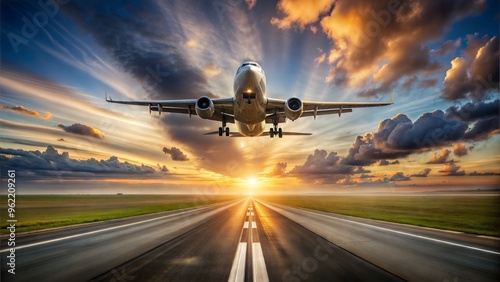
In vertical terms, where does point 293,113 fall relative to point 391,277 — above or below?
above

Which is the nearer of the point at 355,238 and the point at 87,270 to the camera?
the point at 87,270

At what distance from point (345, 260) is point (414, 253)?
3210 mm

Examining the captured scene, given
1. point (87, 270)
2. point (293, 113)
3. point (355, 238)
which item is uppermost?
point (293, 113)

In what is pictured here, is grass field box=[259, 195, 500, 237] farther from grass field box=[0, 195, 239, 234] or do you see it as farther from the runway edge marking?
grass field box=[0, 195, 239, 234]

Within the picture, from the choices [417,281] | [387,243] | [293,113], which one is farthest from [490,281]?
[293,113]

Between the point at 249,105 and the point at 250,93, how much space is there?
1.20 metres

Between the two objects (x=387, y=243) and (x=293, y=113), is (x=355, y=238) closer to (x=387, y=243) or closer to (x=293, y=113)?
(x=387, y=243)

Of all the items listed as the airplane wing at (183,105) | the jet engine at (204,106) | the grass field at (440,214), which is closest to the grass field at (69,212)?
the airplane wing at (183,105)

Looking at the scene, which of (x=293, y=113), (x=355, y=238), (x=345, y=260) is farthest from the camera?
(x=293, y=113)

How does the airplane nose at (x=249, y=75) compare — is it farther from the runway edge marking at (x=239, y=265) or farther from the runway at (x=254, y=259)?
the runway edge marking at (x=239, y=265)

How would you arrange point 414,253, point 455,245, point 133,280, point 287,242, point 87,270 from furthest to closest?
point 287,242 → point 455,245 → point 414,253 → point 87,270 → point 133,280

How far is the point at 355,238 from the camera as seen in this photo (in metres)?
12.4

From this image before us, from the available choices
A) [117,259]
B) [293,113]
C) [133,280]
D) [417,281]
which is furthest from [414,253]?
[293,113]

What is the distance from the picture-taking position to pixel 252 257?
28.2 ft
